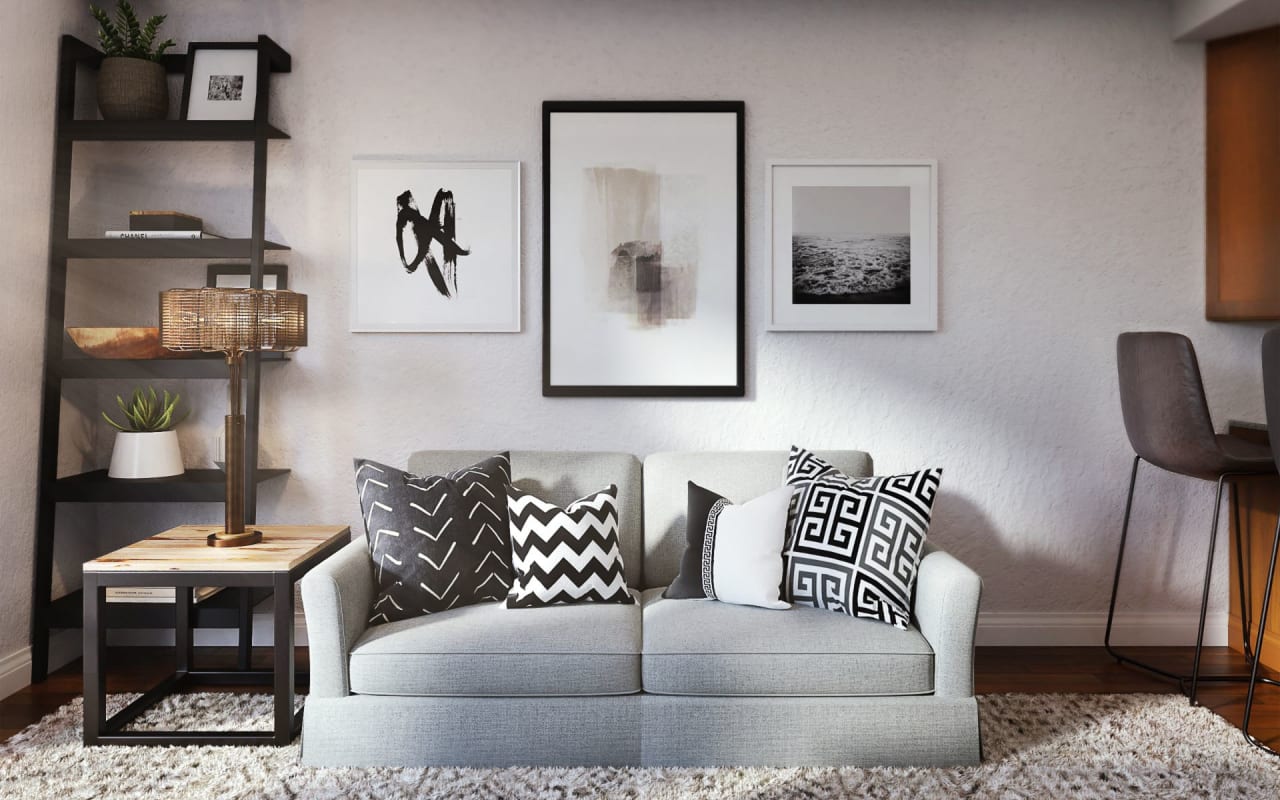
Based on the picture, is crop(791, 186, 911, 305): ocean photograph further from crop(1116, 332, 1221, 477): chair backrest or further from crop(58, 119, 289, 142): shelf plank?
crop(58, 119, 289, 142): shelf plank

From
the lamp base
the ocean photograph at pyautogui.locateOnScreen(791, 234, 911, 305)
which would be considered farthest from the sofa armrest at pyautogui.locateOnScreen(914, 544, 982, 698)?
the lamp base

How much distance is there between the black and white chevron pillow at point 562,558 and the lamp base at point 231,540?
0.82m

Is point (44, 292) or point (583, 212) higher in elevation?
point (583, 212)

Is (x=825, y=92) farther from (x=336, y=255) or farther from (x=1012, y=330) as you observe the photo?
(x=336, y=255)

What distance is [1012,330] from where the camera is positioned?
11.1 feet

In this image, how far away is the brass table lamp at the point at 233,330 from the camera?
261 centimetres

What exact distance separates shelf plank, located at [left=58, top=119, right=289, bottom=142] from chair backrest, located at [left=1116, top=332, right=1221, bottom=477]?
123 inches

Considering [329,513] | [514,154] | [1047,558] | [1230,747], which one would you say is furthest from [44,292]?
[1230,747]

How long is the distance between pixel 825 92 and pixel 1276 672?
8.71 feet

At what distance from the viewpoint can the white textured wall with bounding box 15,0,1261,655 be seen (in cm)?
336

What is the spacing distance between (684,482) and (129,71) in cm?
244

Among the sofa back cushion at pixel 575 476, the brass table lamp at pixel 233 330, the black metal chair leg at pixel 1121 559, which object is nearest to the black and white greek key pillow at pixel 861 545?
the sofa back cushion at pixel 575 476

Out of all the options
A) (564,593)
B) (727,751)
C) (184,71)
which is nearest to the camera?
(727,751)

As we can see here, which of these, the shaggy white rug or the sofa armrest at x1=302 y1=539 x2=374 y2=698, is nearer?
the shaggy white rug
